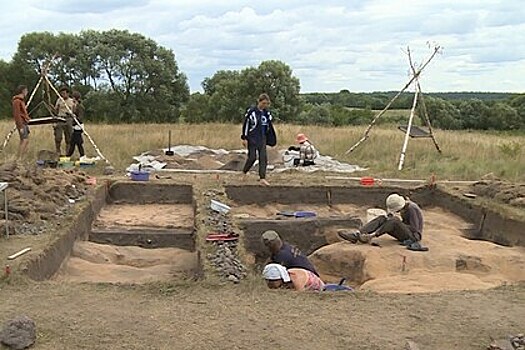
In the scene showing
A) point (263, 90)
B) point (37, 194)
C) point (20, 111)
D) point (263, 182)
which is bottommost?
point (263, 182)

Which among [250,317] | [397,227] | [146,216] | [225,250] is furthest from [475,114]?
[250,317]

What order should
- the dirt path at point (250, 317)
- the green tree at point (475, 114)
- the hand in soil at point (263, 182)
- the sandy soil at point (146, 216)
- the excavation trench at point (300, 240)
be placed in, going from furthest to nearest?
the green tree at point (475, 114)
the hand in soil at point (263, 182)
the sandy soil at point (146, 216)
the excavation trench at point (300, 240)
the dirt path at point (250, 317)

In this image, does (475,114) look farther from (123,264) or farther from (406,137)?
(123,264)

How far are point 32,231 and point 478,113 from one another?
31.3 meters

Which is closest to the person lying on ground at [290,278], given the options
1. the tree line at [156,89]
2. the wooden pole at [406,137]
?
the wooden pole at [406,137]

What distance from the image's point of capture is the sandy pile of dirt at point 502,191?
9.25 meters

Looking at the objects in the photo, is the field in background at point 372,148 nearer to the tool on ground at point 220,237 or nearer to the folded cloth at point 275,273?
the tool on ground at point 220,237

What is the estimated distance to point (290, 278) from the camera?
5535 mm

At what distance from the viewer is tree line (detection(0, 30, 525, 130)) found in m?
34.2

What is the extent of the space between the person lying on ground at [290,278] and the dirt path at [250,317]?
17cm

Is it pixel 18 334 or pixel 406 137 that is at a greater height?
pixel 406 137

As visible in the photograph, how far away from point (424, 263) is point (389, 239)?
842 mm

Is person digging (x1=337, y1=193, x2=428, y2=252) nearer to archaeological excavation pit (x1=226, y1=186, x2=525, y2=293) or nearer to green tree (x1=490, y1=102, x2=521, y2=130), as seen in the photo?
archaeological excavation pit (x1=226, y1=186, x2=525, y2=293)

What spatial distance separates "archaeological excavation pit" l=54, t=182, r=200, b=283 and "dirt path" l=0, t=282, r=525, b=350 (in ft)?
4.51
